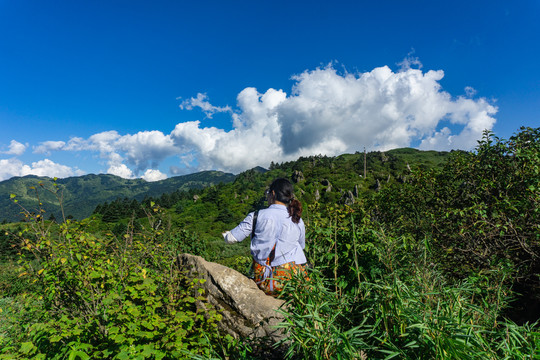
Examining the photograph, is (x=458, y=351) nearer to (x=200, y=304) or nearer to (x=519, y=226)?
(x=200, y=304)

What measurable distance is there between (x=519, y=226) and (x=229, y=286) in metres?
5.90

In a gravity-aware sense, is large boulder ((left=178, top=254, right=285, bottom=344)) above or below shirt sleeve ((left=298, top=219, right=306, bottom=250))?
below

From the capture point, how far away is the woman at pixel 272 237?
12.9 ft

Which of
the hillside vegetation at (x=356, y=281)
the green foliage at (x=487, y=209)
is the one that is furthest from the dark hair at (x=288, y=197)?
the green foliage at (x=487, y=209)

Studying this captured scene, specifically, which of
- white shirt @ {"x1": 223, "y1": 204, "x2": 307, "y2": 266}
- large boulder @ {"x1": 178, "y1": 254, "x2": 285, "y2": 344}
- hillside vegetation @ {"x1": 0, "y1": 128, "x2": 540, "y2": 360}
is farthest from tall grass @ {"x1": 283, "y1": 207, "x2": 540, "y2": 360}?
white shirt @ {"x1": 223, "y1": 204, "x2": 307, "y2": 266}

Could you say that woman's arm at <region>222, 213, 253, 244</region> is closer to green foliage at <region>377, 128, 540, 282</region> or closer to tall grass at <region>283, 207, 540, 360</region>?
tall grass at <region>283, 207, 540, 360</region>

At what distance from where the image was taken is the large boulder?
11.5ft

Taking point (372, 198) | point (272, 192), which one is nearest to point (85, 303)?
point (272, 192)

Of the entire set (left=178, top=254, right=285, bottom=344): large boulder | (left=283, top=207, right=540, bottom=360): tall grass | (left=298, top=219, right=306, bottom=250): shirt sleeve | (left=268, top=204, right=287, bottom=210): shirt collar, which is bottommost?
(left=178, top=254, right=285, bottom=344): large boulder

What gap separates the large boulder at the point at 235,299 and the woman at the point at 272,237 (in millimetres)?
270

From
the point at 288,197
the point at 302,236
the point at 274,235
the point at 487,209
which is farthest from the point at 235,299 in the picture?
the point at 487,209

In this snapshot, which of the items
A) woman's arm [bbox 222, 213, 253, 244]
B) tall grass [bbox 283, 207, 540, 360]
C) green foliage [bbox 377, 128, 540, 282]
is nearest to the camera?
tall grass [bbox 283, 207, 540, 360]

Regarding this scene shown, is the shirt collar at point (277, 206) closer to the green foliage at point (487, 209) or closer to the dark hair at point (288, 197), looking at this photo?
the dark hair at point (288, 197)

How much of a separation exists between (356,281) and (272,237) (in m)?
1.44
